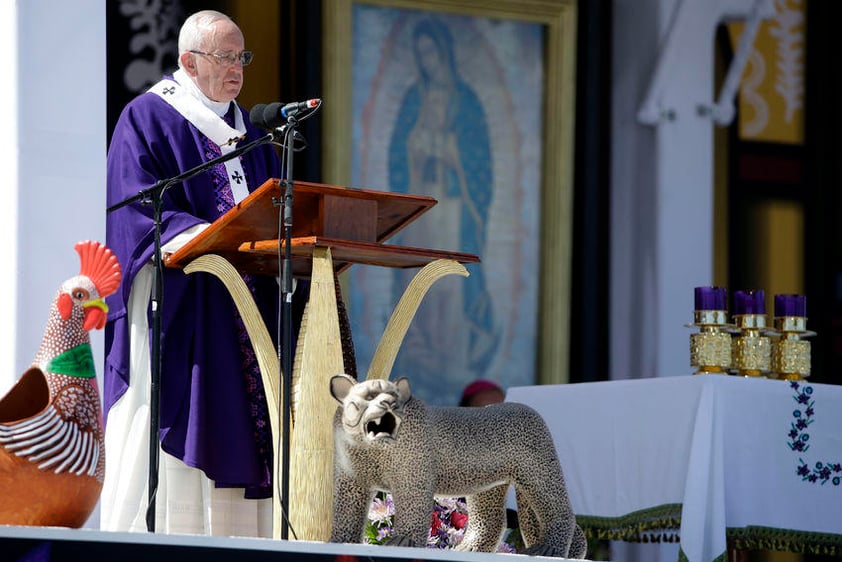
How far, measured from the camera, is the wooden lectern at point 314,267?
4.00 metres

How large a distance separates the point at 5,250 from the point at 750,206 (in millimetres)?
5501

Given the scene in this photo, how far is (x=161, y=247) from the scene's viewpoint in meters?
4.46

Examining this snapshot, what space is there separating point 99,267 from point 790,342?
9.08 feet

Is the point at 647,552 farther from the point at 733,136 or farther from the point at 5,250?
the point at 5,250

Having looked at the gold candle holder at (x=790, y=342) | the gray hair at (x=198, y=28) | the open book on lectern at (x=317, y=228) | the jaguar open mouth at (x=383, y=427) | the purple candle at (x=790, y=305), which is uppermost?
the gray hair at (x=198, y=28)

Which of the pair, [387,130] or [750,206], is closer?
[387,130]

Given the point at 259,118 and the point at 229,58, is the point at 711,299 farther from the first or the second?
the point at 259,118

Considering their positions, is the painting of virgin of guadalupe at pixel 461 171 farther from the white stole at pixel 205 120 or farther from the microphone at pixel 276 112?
the microphone at pixel 276 112

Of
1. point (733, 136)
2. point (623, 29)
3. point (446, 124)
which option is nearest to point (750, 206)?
point (733, 136)

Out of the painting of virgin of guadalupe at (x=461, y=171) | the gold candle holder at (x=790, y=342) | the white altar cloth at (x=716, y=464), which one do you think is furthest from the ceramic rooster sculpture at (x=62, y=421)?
the painting of virgin of guadalupe at (x=461, y=171)

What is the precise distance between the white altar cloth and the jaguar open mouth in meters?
1.52

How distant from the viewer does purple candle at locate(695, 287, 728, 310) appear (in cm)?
568

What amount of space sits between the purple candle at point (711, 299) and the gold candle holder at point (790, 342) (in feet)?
0.84

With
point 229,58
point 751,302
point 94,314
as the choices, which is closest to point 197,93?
point 229,58
